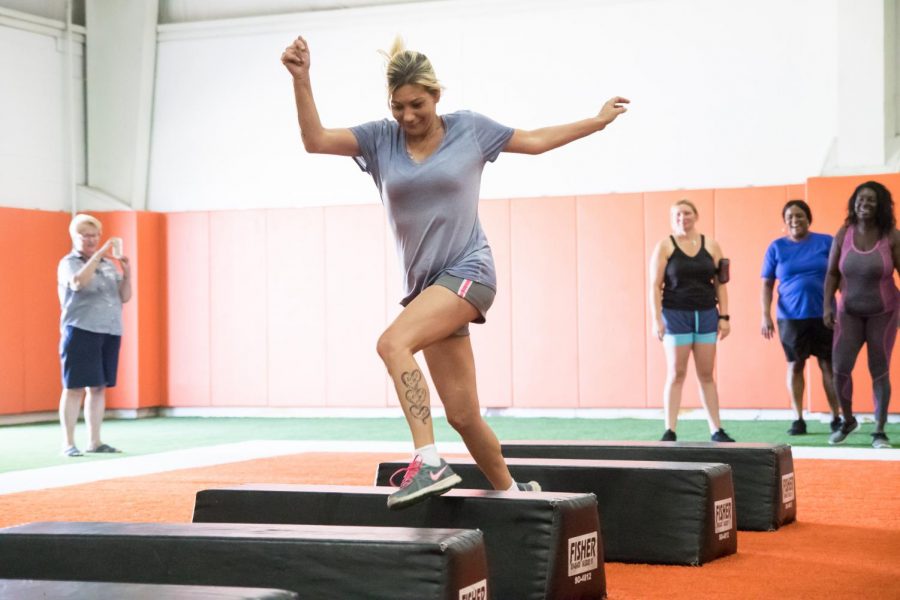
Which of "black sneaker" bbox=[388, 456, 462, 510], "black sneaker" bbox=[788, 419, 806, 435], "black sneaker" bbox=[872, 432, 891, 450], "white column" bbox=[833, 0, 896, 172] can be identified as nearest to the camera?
"black sneaker" bbox=[388, 456, 462, 510]

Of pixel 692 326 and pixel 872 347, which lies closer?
pixel 692 326

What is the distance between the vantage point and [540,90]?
11453 millimetres

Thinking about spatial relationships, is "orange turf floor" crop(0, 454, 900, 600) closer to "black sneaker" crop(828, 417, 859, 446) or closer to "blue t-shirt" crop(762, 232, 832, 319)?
"black sneaker" crop(828, 417, 859, 446)

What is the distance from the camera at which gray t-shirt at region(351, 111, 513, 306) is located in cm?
370

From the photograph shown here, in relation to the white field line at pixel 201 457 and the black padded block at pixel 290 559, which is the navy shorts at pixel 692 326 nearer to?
the white field line at pixel 201 457

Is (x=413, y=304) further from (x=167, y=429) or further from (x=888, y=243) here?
(x=167, y=429)

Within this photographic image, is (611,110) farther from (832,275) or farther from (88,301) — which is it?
(88,301)

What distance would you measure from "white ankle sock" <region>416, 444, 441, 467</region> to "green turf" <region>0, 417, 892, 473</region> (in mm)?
5114

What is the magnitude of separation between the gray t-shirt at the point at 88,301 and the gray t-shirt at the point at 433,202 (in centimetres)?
494

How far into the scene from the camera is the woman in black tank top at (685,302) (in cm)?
736

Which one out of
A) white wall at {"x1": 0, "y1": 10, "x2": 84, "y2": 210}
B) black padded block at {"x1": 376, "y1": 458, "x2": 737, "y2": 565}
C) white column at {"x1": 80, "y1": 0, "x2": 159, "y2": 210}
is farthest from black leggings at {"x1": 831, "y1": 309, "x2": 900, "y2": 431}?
white wall at {"x1": 0, "y1": 10, "x2": 84, "y2": 210}

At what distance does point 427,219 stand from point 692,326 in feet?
13.1

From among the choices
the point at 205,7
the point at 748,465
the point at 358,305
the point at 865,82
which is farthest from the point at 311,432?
the point at 748,465

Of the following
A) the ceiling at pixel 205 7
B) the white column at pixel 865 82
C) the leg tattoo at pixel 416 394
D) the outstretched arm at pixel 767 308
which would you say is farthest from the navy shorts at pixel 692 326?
the ceiling at pixel 205 7
